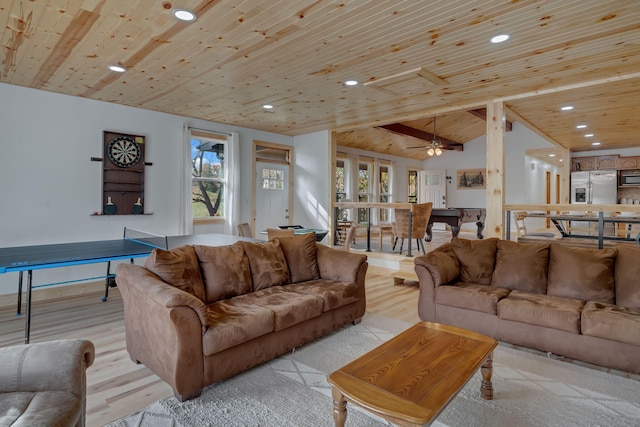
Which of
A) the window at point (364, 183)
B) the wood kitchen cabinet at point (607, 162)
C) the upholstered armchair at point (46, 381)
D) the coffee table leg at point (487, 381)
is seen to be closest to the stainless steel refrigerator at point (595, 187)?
the wood kitchen cabinet at point (607, 162)

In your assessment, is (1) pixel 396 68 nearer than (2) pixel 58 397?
No

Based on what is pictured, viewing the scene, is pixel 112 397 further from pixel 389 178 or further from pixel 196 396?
pixel 389 178

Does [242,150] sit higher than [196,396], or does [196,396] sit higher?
[242,150]

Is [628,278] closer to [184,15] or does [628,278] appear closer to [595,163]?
[184,15]

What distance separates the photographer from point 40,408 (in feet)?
4.29

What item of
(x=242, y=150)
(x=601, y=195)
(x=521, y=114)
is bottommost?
(x=601, y=195)

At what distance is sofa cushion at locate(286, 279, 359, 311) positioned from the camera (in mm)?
3071

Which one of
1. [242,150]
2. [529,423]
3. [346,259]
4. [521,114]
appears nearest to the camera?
[529,423]

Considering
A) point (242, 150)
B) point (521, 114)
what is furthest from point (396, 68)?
point (242, 150)

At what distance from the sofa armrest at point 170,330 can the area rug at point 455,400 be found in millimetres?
174

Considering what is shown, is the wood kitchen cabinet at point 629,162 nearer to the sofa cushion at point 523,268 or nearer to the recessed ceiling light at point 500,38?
the sofa cushion at point 523,268

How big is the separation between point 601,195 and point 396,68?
27.0ft

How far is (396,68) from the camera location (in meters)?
3.67

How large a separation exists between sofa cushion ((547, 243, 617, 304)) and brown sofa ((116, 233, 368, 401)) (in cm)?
173
